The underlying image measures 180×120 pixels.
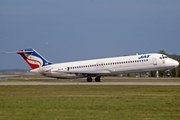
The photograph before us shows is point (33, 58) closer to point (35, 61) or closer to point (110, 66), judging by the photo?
point (35, 61)

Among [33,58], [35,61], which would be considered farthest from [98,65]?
[33,58]

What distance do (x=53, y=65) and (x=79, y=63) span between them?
4.13 m

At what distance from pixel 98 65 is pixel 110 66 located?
1827mm

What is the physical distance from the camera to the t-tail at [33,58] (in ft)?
214

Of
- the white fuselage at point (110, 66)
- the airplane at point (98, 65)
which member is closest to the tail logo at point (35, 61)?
the airplane at point (98, 65)

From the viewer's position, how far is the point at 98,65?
200 feet

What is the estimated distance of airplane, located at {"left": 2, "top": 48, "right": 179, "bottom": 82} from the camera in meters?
57.9
